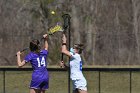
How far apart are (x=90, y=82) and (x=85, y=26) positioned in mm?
25001

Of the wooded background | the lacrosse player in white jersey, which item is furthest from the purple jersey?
the wooded background

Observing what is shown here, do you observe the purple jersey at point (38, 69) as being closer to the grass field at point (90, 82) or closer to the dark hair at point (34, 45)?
the dark hair at point (34, 45)

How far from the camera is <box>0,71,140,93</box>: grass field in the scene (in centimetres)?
2117

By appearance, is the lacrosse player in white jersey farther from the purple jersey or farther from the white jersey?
the purple jersey

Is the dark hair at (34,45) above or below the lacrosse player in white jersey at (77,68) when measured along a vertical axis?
above

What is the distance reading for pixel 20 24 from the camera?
4919cm

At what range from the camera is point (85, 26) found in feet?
155

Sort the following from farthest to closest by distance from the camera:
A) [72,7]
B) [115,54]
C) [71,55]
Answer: [72,7]
[115,54]
[71,55]

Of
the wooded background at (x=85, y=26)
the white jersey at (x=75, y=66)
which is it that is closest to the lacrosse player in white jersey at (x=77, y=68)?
the white jersey at (x=75, y=66)

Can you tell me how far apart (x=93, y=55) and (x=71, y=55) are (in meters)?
→ 34.7

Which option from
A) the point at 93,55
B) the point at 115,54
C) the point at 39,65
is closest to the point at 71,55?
the point at 39,65

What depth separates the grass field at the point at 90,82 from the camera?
21.2 meters

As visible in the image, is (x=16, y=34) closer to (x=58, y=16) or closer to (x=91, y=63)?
(x=58, y=16)

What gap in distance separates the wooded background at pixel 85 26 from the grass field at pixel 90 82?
17736mm
